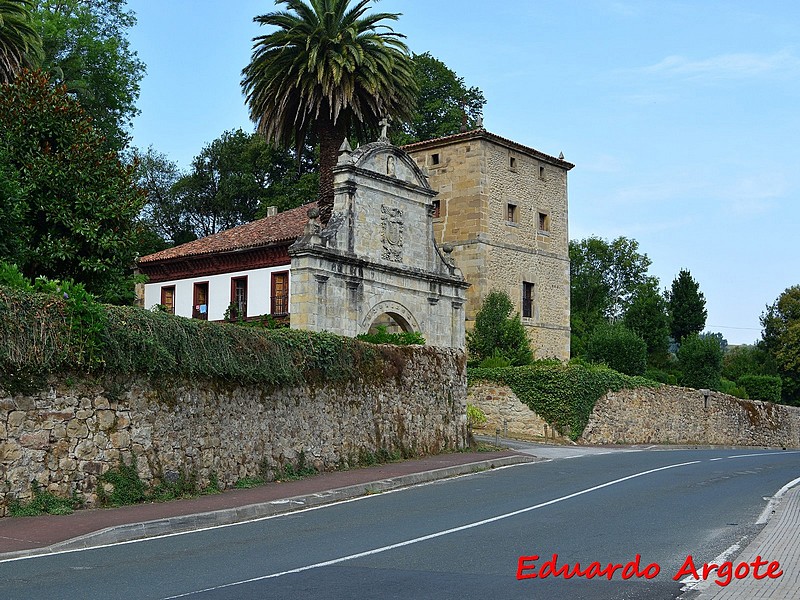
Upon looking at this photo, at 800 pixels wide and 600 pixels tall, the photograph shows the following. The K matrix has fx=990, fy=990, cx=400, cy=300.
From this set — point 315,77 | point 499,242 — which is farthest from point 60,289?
point 499,242

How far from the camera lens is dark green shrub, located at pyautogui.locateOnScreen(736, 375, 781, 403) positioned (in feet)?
204

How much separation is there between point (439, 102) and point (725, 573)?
2098 inches

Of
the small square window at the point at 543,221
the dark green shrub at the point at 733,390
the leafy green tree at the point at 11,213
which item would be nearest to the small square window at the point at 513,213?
the small square window at the point at 543,221

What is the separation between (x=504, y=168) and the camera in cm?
4800

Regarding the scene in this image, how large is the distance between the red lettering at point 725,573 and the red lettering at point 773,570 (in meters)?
0.35

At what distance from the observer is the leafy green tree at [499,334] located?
43125 millimetres

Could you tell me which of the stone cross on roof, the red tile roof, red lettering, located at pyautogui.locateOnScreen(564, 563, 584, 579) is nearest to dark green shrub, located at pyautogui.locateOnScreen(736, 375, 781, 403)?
the red tile roof

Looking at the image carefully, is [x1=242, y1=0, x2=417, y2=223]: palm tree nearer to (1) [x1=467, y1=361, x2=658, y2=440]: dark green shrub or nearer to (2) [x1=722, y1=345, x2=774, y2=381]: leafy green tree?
(1) [x1=467, y1=361, x2=658, y2=440]: dark green shrub

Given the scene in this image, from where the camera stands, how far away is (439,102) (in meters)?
60.8

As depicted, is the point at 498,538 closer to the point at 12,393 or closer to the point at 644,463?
the point at 12,393

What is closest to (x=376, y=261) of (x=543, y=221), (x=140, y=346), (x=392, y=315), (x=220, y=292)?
(x=392, y=315)

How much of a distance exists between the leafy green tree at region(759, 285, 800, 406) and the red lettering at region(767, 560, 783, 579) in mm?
65905

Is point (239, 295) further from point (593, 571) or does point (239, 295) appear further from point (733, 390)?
point (733, 390)

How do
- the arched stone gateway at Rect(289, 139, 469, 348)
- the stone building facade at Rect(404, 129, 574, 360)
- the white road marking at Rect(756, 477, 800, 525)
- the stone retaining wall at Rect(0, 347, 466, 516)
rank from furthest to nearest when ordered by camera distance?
the stone building facade at Rect(404, 129, 574, 360) < the arched stone gateway at Rect(289, 139, 469, 348) < the stone retaining wall at Rect(0, 347, 466, 516) < the white road marking at Rect(756, 477, 800, 525)
